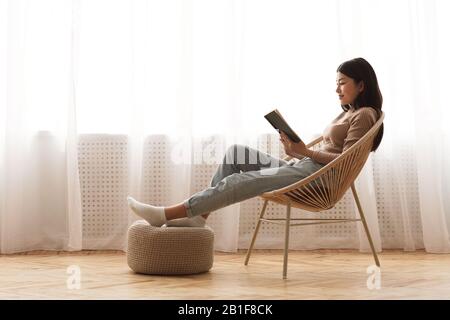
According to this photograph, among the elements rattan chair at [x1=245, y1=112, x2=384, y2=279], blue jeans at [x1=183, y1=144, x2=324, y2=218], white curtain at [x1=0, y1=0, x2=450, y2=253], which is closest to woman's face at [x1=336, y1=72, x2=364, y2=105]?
rattan chair at [x1=245, y1=112, x2=384, y2=279]

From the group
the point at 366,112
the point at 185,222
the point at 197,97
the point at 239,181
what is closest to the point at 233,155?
the point at 239,181

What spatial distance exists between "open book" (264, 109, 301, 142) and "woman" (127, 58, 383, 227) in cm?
3

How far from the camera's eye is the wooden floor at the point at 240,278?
2.41 meters

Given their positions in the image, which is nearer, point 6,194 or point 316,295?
point 316,295

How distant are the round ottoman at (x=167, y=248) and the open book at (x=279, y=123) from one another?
573 millimetres

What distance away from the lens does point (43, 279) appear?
282 centimetres

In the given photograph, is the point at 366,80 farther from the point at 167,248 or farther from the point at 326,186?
the point at 167,248

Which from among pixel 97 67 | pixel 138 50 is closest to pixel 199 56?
pixel 138 50

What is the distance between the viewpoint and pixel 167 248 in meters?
2.85

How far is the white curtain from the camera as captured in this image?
392cm

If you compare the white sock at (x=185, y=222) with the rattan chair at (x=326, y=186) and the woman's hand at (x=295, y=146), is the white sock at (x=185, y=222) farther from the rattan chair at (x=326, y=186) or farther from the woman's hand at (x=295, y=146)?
the woman's hand at (x=295, y=146)

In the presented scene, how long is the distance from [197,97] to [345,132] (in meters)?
1.29

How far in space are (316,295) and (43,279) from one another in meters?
1.21
